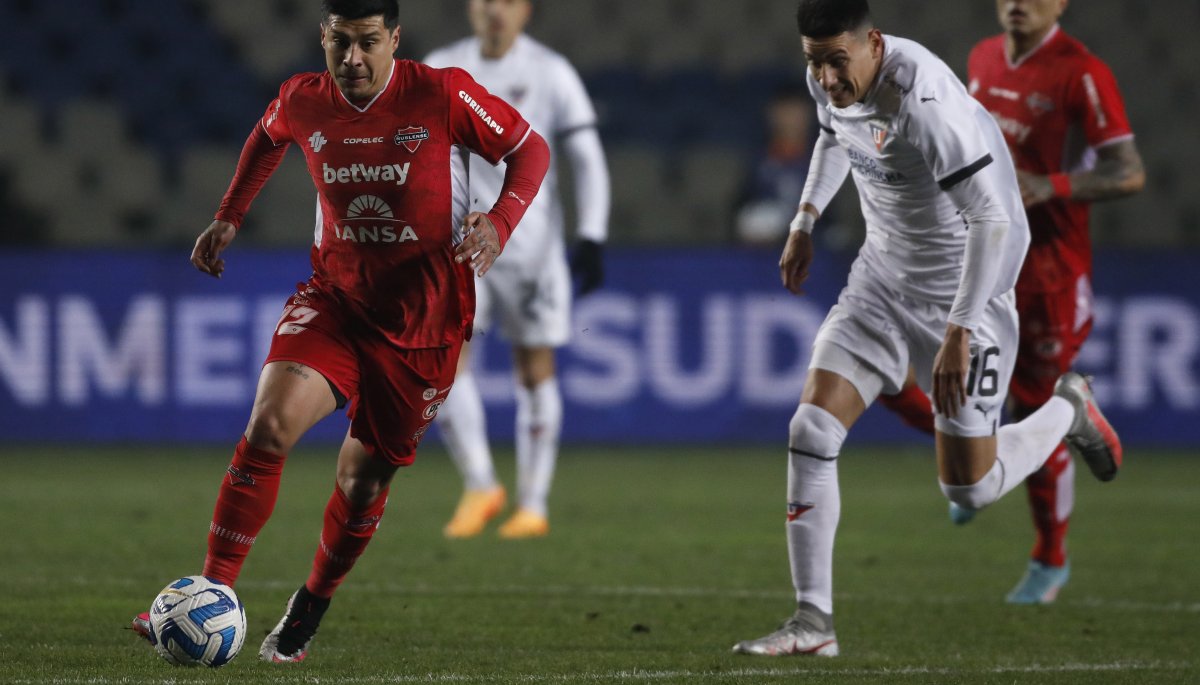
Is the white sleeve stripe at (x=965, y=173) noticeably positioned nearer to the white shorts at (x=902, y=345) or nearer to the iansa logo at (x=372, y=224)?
the white shorts at (x=902, y=345)

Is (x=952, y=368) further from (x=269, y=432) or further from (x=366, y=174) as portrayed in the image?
(x=269, y=432)

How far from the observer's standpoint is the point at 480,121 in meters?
4.52

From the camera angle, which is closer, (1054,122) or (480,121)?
(480,121)

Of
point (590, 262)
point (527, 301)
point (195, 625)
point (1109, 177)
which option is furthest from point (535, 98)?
point (195, 625)

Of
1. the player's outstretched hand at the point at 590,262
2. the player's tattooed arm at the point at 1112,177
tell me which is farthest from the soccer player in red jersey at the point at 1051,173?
the player's outstretched hand at the point at 590,262

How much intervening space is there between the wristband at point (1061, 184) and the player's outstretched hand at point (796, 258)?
1.07 m

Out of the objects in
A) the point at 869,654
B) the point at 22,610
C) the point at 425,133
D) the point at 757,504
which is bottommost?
the point at 757,504

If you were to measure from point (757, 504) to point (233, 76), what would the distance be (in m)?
7.04

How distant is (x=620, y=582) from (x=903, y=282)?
1803 mm

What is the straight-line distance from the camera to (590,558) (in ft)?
22.7

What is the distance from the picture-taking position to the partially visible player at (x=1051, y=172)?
5.95m

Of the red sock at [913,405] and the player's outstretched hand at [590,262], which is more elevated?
the red sock at [913,405]

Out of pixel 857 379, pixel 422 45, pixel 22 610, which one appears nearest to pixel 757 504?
pixel 857 379

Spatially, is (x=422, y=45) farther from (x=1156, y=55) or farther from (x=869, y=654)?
(x=869, y=654)
